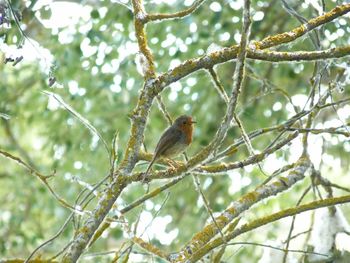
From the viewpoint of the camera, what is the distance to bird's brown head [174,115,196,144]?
4.54 meters

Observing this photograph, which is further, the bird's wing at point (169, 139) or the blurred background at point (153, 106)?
the blurred background at point (153, 106)

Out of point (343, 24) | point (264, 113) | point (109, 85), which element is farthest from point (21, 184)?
point (343, 24)

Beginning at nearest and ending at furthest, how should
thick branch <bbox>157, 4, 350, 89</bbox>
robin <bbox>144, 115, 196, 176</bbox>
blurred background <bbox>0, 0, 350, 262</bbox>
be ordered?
thick branch <bbox>157, 4, 350, 89</bbox> < robin <bbox>144, 115, 196, 176</bbox> < blurred background <bbox>0, 0, 350, 262</bbox>

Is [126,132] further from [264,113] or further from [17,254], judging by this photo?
[17,254]

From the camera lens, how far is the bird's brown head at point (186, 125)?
179 inches

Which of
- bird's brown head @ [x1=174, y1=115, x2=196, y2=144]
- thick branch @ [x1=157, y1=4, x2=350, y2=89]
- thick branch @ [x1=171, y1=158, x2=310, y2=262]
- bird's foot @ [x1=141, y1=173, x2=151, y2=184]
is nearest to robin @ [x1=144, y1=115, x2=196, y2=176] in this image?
bird's brown head @ [x1=174, y1=115, x2=196, y2=144]

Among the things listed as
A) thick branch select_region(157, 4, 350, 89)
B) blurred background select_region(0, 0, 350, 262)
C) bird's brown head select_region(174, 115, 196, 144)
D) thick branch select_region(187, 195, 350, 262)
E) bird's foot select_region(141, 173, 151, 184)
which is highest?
blurred background select_region(0, 0, 350, 262)

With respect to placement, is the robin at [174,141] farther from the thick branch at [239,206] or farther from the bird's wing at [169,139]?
the thick branch at [239,206]

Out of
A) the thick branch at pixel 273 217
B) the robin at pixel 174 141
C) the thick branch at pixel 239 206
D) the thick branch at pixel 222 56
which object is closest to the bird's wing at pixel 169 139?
the robin at pixel 174 141

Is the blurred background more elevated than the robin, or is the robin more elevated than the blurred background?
the blurred background

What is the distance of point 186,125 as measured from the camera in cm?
476

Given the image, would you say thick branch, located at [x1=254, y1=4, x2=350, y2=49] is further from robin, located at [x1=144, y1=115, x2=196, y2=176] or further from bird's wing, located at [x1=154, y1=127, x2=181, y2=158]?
bird's wing, located at [x1=154, y1=127, x2=181, y2=158]

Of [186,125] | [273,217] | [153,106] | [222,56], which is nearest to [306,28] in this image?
[222,56]

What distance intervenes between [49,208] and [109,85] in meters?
1.74
